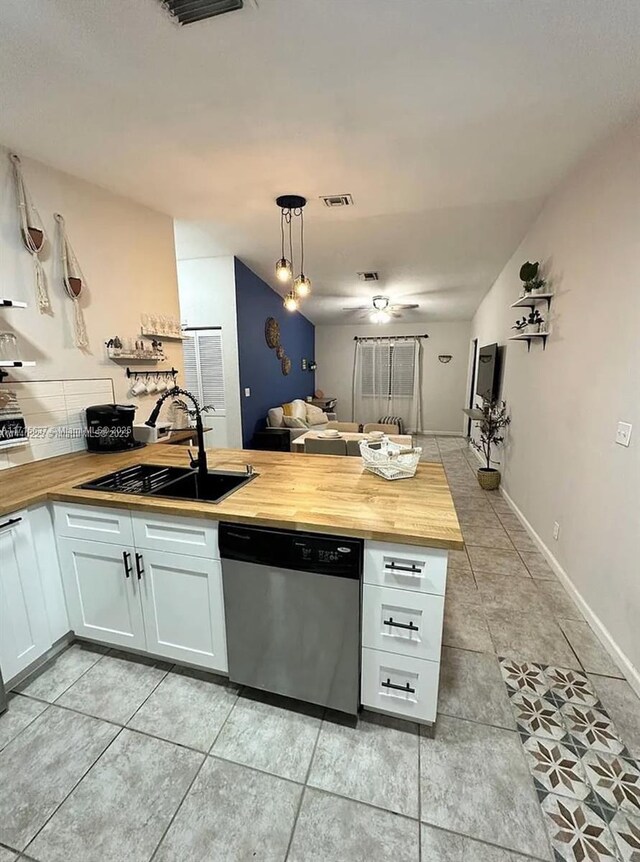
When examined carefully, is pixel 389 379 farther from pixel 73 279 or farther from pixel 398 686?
pixel 398 686

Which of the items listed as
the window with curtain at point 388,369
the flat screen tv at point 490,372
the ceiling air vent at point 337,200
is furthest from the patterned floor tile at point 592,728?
the window with curtain at point 388,369

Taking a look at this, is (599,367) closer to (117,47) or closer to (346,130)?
(346,130)

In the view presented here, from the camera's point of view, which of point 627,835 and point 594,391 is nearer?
point 627,835

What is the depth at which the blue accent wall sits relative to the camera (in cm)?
490

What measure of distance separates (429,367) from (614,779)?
7.23 meters

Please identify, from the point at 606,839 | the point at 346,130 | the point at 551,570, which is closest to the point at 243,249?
the point at 346,130

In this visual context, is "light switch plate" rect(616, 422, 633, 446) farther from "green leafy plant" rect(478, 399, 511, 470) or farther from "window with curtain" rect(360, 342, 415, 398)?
"window with curtain" rect(360, 342, 415, 398)

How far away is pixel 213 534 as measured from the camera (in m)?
1.51

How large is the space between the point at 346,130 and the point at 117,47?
3.77ft

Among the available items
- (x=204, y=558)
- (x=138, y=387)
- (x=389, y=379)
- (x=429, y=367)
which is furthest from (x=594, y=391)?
(x=389, y=379)

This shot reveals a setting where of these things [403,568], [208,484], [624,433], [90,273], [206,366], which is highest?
[90,273]

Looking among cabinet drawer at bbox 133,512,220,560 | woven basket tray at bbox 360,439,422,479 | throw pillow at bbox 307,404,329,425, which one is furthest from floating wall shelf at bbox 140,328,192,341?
throw pillow at bbox 307,404,329,425

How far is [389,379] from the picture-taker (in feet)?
26.7

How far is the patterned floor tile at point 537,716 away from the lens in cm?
149
